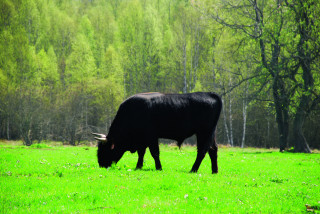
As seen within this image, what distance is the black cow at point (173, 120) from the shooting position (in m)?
11.7

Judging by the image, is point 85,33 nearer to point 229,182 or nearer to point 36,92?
point 36,92

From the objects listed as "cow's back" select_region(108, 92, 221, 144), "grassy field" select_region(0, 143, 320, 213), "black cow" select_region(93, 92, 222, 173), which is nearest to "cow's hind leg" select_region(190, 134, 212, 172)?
"black cow" select_region(93, 92, 222, 173)

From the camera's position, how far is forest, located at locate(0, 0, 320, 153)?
27031 millimetres

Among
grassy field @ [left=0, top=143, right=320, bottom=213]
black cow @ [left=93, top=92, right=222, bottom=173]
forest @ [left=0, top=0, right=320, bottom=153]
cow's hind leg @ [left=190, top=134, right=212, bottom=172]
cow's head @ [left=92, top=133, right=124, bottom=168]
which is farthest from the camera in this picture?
forest @ [left=0, top=0, right=320, bottom=153]

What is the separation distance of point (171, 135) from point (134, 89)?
1681 inches

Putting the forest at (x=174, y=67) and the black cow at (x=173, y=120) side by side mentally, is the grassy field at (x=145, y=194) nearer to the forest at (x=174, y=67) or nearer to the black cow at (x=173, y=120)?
the black cow at (x=173, y=120)

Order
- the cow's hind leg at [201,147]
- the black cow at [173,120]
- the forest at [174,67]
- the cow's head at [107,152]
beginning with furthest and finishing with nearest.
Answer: the forest at [174,67], the cow's head at [107,152], the black cow at [173,120], the cow's hind leg at [201,147]

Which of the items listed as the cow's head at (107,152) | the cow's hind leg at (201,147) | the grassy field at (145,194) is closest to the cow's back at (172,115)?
the cow's hind leg at (201,147)

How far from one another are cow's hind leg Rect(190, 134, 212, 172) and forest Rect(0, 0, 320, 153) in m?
15.8

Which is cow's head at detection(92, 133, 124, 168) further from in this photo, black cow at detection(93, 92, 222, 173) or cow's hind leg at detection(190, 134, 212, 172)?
cow's hind leg at detection(190, 134, 212, 172)

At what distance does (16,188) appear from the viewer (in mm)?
8336

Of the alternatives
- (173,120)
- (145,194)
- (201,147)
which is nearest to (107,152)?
(173,120)

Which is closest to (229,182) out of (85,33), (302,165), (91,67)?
(302,165)

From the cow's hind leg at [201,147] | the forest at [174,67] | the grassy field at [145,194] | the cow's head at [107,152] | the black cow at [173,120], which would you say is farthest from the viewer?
the forest at [174,67]
